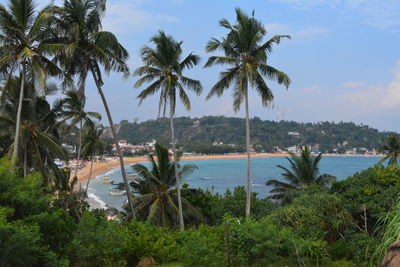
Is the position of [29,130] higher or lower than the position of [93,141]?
higher

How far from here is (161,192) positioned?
66.4 ft

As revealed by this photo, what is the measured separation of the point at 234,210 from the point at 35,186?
15.6m

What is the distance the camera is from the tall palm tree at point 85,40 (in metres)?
15.0

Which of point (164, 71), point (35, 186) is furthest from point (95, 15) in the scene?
point (35, 186)

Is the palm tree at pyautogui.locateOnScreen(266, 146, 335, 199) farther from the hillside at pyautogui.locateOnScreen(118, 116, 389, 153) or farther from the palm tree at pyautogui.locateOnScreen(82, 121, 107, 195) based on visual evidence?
the hillside at pyautogui.locateOnScreen(118, 116, 389, 153)

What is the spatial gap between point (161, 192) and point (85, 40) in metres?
8.77

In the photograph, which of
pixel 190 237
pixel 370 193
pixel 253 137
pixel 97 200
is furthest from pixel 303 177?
pixel 253 137

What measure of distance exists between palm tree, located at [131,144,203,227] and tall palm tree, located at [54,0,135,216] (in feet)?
17.7

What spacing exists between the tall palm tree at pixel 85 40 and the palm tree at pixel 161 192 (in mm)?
5384

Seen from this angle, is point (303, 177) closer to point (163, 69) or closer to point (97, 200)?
point (163, 69)

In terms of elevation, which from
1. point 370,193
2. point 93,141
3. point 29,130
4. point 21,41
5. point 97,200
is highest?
point 21,41

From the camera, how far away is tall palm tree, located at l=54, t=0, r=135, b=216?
15.0 m

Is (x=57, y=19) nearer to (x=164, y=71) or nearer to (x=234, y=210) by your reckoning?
(x=164, y=71)

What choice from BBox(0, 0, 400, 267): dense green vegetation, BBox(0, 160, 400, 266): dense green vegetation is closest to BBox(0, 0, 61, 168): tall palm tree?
BBox(0, 0, 400, 267): dense green vegetation
